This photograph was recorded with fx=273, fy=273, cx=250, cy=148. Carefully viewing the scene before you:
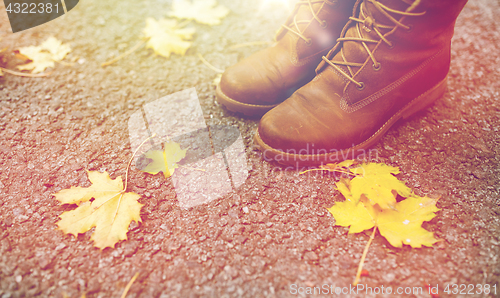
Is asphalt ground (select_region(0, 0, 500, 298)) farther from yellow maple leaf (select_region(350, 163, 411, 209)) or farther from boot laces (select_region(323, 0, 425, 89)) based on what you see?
boot laces (select_region(323, 0, 425, 89))

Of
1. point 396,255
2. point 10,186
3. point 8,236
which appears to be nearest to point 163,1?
point 10,186

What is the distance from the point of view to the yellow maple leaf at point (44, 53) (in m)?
1.63

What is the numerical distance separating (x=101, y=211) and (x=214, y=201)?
0.41 m

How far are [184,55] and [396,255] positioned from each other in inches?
63.0

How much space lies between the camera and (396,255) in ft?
3.01

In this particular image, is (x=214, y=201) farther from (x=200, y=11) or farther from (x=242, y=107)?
(x=200, y=11)

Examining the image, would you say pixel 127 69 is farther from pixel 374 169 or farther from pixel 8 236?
pixel 374 169

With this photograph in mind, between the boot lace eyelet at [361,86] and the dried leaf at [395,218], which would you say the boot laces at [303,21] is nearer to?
the boot lace eyelet at [361,86]

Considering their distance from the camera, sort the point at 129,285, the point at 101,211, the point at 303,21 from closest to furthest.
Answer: the point at 129,285, the point at 101,211, the point at 303,21

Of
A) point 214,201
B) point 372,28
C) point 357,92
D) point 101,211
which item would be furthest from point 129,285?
point 372,28

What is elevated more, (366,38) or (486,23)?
(366,38)

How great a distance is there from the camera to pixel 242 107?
1342 millimetres

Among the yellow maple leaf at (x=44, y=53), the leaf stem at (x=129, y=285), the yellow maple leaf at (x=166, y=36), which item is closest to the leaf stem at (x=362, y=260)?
the leaf stem at (x=129, y=285)

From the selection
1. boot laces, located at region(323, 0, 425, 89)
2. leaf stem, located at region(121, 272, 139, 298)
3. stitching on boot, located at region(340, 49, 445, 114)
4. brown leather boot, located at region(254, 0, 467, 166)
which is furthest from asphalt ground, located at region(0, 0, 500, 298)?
boot laces, located at region(323, 0, 425, 89)
